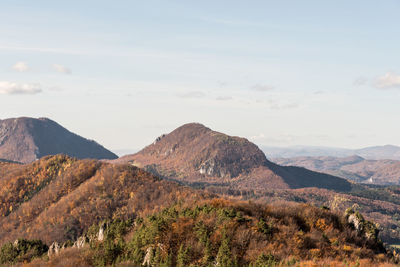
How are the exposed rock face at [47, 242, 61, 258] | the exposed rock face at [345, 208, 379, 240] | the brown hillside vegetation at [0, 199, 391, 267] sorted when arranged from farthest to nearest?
the exposed rock face at [47, 242, 61, 258]
the exposed rock face at [345, 208, 379, 240]
the brown hillside vegetation at [0, 199, 391, 267]

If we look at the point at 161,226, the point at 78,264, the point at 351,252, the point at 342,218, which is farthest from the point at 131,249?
the point at 342,218

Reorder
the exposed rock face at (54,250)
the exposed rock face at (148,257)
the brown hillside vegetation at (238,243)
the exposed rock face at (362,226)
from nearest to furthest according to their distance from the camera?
the brown hillside vegetation at (238,243) < the exposed rock face at (148,257) < the exposed rock face at (362,226) < the exposed rock face at (54,250)

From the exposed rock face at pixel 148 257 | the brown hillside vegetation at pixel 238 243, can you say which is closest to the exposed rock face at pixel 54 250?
the brown hillside vegetation at pixel 238 243

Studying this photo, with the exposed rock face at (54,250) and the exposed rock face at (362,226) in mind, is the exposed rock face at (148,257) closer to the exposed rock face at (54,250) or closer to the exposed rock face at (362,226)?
the exposed rock face at (54,250)

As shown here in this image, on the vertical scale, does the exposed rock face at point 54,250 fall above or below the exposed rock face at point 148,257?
below

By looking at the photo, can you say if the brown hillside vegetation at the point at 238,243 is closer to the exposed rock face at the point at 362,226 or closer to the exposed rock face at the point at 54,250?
the exposed rock face at the point at 362,226

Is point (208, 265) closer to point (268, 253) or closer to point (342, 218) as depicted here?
point (268, 253)

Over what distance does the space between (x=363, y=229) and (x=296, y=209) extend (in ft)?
49.4

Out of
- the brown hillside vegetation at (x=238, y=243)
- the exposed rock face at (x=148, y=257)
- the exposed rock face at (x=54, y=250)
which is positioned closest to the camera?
the brown hillside vegetation at (x=238, y=243)

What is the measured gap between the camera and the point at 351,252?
67.0 m

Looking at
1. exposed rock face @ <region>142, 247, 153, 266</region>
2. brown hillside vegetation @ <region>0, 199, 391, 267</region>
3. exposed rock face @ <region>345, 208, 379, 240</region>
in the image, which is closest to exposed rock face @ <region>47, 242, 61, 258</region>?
brown hillside vegetation @ <region>0, 199, 391, 267</region>

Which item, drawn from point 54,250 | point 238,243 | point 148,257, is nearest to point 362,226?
point 238,243

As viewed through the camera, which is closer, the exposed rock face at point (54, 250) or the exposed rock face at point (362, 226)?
the exposed rock face at point (362, 226)

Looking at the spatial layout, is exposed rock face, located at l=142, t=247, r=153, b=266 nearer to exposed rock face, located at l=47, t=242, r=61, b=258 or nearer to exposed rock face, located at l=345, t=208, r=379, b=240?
exposed rock face, located at l=47, t=242, r=61, b=258
